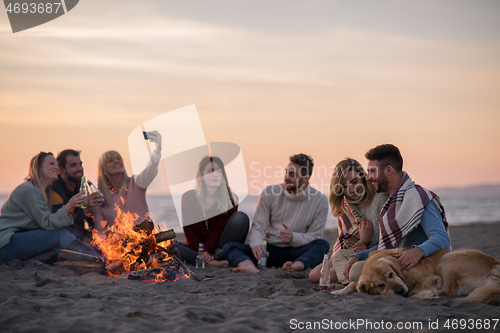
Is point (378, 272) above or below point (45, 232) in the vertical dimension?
below

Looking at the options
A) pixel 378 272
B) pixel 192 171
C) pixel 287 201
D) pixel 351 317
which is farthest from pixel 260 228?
pixel 351 317

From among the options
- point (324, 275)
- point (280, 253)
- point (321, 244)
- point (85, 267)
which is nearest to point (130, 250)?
point (85, 267)

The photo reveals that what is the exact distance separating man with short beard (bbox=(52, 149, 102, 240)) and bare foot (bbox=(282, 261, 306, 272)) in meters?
3.10

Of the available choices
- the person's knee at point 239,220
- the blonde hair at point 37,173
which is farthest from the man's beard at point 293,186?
the blonde hair at point 37,173

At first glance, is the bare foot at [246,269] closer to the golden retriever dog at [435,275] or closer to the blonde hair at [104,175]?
the golden retriever dog at [435,275]

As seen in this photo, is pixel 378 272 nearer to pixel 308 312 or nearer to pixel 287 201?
pixel 308 312

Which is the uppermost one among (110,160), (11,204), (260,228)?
(110,160)

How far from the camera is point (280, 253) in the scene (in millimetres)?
6492

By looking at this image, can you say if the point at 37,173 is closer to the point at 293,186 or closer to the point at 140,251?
the point at 140,251

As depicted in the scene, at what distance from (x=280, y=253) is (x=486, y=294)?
10.8ft

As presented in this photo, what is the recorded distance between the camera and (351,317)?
11.0 ft

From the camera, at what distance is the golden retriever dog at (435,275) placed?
3.78m

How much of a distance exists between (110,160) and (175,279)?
2243 millimetres

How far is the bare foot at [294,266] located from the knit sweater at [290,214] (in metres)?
0.54
